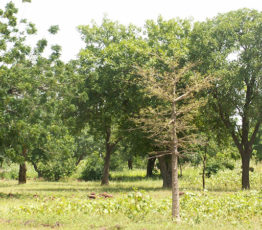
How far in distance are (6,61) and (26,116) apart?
120 inches

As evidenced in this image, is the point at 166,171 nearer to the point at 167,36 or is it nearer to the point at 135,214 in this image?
the point at 167,36


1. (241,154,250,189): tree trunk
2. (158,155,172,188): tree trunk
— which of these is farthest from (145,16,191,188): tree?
(241,154,250,189): tree trunk

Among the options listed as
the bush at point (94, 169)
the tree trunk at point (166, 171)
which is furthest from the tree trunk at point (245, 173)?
the bush at point (94, 169)

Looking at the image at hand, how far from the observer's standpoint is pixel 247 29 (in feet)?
76.3

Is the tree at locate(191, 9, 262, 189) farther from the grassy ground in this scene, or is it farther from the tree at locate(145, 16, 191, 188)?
the grassy ground

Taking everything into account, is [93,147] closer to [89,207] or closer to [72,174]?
[72,174]

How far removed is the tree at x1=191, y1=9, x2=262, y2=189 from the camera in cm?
2189

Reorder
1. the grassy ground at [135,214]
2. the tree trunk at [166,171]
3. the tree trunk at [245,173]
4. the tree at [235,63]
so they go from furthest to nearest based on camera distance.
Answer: the tree trunk at [166,171], the tree trunk at [245,173], the tree at [235,63], the grassy ground at [135,214]

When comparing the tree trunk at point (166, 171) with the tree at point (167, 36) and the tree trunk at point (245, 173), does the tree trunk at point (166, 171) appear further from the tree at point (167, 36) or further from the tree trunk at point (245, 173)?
the tree trunk at point (245, 173)

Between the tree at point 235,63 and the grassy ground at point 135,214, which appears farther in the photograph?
the tree at point 235,63

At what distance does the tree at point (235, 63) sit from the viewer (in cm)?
2189

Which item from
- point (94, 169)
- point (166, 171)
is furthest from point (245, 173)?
point (94, 169)

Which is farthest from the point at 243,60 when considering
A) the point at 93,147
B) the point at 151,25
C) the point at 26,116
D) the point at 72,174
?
the point at 93,147

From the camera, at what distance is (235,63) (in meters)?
22.5
